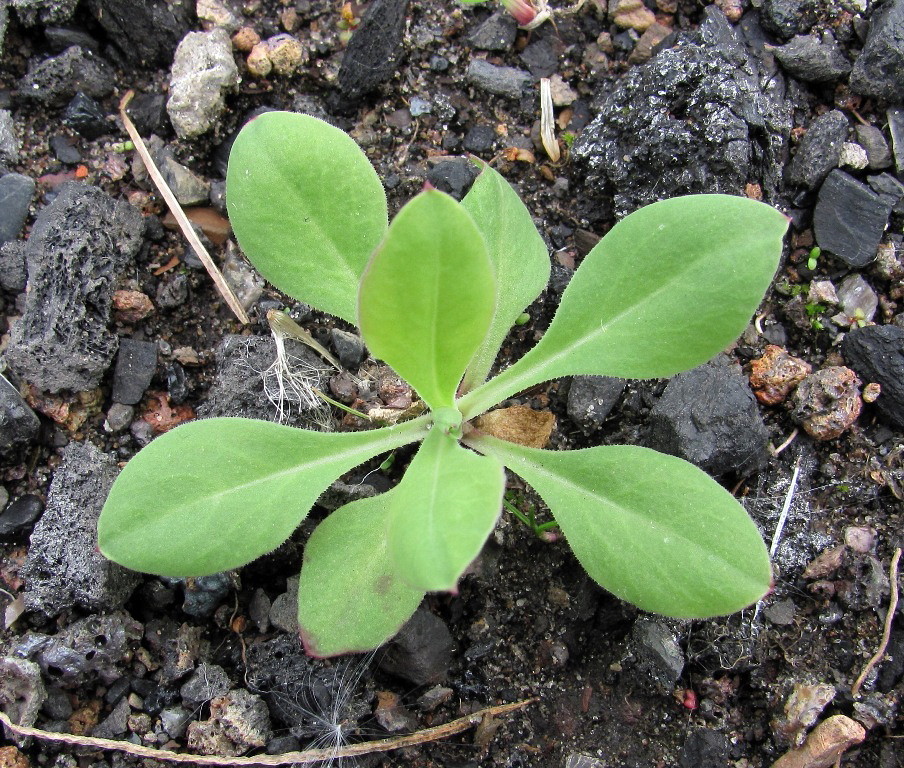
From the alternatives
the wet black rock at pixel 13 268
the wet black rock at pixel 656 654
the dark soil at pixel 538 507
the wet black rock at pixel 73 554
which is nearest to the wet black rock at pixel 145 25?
the dark soil at pixel 538 507

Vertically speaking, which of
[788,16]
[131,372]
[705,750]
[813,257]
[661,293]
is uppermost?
[788,16]

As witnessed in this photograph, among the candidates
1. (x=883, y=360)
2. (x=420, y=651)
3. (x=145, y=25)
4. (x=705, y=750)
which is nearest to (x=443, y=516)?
(x=420, y=651)

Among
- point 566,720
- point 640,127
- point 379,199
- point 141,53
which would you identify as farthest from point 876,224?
point 141,53

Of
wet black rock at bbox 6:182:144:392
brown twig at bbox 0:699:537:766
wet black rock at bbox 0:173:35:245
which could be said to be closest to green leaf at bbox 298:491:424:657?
brown twig at bbox 0:699:537:766

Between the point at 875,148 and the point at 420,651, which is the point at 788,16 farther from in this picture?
the point at 420,651

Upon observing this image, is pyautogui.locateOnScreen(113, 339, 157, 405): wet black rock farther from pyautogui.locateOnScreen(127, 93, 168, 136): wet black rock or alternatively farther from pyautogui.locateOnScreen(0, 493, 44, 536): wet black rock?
pyautogui.locateOnScreen(127, 93, 168, 136): wet black rock

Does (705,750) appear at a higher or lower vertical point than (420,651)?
lower

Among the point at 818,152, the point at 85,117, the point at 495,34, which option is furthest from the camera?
the point at 495,34
